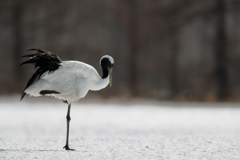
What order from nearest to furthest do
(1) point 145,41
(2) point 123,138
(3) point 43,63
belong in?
1. (3) point 43,63
2. (2) point 123,138
3. (1) point 145,41

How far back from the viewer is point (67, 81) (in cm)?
519

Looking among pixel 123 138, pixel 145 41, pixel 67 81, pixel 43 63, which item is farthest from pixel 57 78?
pixel 145 41

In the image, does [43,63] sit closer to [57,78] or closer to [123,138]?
[57,78]

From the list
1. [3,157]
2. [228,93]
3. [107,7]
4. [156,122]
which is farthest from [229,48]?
[3,157]

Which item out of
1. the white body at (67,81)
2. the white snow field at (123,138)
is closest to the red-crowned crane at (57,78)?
the white body at (67,81)

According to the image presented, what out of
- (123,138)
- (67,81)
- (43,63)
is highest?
(43,63)

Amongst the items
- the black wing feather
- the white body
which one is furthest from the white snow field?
the black wing feather

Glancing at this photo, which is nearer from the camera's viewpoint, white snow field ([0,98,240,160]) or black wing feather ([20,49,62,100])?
white snow field ([0,98,240,160])

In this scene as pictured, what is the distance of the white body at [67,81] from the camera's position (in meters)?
5.11

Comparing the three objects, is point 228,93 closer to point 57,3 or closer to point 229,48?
point 229,48

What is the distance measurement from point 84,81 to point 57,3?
14992 mm

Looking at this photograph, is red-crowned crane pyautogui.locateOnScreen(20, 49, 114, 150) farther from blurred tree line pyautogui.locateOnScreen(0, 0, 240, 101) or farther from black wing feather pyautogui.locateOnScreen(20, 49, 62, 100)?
blurred tree line pyautogui.locateOnScreen(0, 0, 240, 101)

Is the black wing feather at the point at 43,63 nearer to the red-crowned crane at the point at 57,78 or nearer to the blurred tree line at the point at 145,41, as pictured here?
the red-crowned crane at the point at 57,78

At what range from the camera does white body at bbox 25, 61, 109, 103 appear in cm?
511
